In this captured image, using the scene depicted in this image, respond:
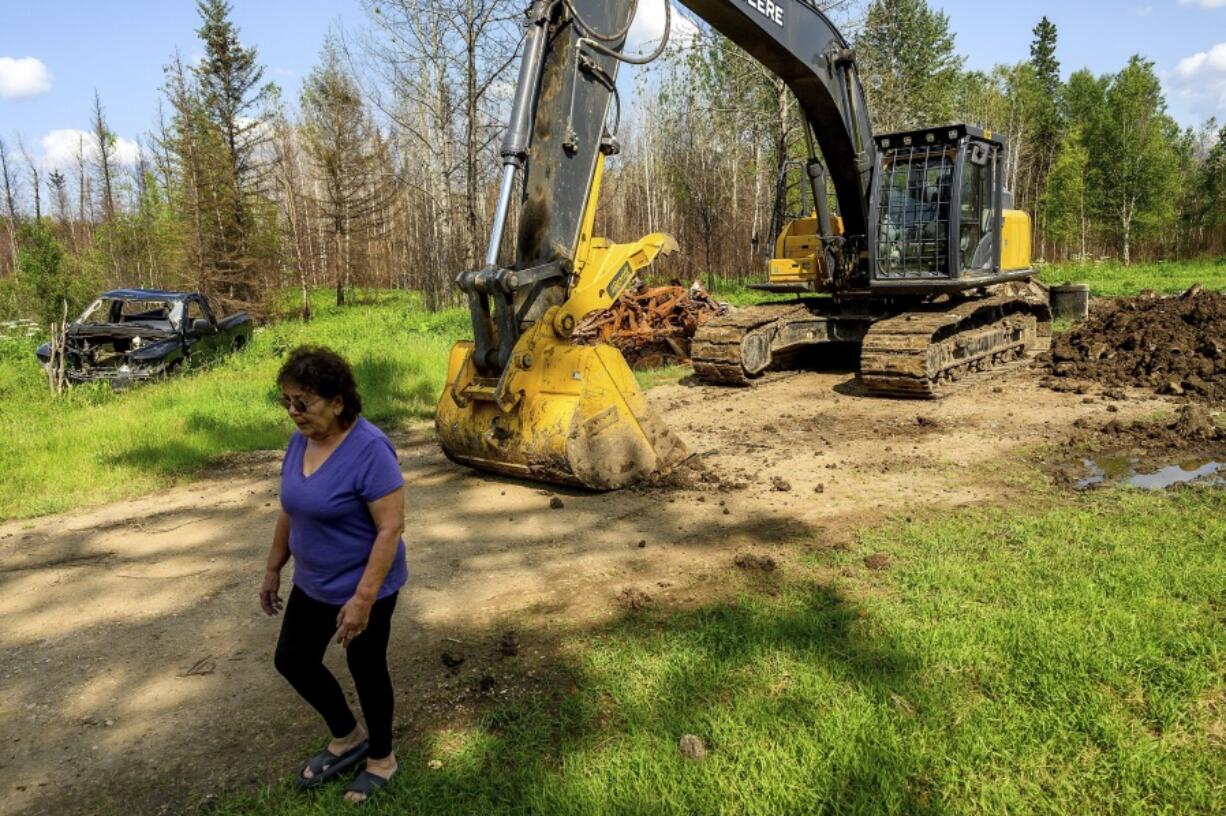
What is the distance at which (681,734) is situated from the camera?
303 centimetres

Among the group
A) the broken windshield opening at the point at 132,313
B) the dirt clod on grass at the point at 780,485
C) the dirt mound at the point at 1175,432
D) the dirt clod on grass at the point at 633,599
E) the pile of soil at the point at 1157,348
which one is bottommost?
the dirt clod on grass at the point at 633,599

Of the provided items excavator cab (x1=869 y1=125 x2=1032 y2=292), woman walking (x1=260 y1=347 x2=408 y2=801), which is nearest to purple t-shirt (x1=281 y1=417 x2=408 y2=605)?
woman walking (x1=260 y1=347 x2=408 y2=801)

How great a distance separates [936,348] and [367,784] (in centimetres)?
814

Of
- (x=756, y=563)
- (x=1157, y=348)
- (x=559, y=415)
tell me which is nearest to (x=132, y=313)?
(x=559, y=415)

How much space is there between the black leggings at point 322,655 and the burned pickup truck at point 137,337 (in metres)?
10.8

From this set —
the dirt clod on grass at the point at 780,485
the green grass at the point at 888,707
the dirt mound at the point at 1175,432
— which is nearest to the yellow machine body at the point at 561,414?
the dirt clod on grass at the point at 780,485

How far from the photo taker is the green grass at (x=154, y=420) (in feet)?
25.3

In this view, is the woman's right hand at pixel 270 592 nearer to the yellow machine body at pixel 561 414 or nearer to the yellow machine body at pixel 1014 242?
the yellow machine body at pixel 561 414

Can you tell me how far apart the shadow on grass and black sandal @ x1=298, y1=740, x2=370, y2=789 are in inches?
2.3

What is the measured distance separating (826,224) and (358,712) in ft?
30.2

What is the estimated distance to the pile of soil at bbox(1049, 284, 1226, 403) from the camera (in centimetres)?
909

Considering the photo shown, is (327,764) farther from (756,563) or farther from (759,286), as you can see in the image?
(759,286)

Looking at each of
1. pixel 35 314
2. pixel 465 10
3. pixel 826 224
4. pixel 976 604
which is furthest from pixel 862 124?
pixel 35 314

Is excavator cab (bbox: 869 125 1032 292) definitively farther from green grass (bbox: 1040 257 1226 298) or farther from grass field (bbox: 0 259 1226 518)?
green grass (bbox: 1040 257 1226 298)
